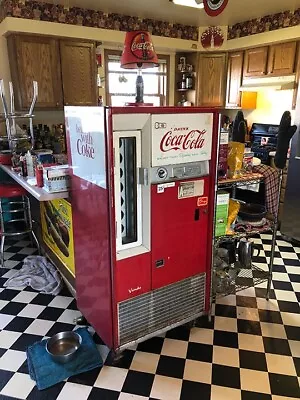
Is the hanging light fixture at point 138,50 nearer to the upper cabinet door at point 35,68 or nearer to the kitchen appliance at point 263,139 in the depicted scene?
the upper cabinet door at point 35,68

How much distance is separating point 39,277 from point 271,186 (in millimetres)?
2038

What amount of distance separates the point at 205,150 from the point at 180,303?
3.21ft

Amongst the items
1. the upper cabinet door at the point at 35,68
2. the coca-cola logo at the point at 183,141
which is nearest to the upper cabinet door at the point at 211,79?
the upper cabinet door at the point at 35,68

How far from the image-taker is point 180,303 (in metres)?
2.03

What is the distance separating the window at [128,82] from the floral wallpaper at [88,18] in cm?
43

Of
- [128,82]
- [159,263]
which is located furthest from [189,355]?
[128,82]

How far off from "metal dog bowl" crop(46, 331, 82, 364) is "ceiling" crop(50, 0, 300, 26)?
3.39m

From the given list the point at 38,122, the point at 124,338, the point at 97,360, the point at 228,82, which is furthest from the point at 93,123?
the point at 228,82

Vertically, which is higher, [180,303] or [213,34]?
[213,34]

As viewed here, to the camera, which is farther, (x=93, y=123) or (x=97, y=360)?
(x=97, y=360)

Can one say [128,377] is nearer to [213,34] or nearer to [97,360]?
[97,360]

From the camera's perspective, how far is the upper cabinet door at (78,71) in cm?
375

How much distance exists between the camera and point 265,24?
404 cm

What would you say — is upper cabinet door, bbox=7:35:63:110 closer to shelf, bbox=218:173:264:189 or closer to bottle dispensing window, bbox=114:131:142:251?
bottle dispensing window, bbox=114:131:142:251
